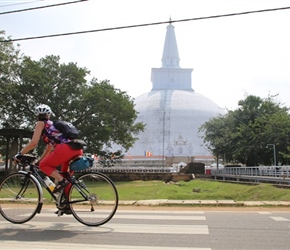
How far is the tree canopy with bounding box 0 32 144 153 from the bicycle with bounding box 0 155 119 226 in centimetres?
2711

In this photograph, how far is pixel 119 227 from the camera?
5.46 meters

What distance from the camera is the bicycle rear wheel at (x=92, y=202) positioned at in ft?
18.2

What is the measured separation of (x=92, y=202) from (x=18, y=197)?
1213 millimetres

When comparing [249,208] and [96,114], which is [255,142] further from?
[249,208]

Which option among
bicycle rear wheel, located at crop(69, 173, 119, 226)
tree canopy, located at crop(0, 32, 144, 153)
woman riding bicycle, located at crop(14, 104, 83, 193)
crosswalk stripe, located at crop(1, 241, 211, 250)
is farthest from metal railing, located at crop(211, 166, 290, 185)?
crosswalk stripe, located at crop(1, 241, 211, 250)

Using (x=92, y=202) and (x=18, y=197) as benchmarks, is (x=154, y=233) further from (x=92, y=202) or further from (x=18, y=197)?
(x=18, y=197)

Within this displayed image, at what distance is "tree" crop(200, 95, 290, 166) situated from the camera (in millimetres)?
35688

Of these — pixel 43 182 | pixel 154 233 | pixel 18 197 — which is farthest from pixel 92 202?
pixel 18 197

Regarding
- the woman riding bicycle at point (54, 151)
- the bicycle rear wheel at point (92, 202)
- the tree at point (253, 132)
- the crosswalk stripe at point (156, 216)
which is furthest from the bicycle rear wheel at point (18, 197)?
the tree at point (253, 132)

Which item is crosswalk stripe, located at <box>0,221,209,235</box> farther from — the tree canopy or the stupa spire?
the stupa spire

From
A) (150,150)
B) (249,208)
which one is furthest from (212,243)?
(150,150)

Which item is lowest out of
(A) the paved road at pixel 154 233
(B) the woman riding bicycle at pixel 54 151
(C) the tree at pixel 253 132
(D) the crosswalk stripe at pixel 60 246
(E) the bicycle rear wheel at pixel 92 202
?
(D) the crosswalk stripe at pixel 60 246

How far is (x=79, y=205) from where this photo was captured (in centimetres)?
564

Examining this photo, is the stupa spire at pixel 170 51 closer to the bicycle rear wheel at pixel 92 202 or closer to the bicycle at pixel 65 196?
the bicycle at pixel 65 196
